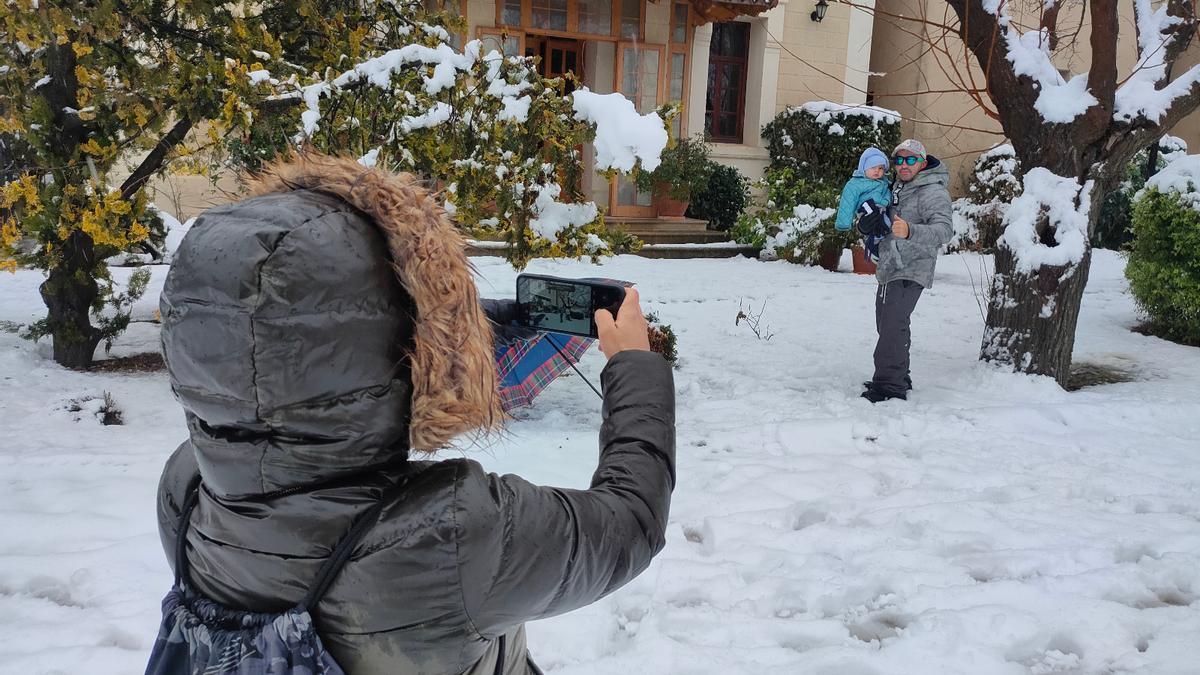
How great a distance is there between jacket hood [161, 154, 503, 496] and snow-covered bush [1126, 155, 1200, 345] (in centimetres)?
831

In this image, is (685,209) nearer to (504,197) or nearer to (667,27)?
(667,27)

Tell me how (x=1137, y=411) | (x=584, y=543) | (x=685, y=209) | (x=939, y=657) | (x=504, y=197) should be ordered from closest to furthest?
(x=584, y=543) → (x=939, y=657) → (x=504, y=197) → (x=1137, y=411) → (x=685, y=209)

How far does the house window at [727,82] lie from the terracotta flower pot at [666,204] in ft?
5.55

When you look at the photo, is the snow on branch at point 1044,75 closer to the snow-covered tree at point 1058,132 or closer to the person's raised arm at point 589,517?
the snow-covered tree at point 1058,132

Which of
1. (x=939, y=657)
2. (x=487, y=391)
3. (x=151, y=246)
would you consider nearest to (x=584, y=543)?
(x=487, y=391)

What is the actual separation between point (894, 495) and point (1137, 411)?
2.41 meters

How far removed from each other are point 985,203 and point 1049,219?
739cm

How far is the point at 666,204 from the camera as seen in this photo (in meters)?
13.6

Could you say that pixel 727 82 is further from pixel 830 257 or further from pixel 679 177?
pixel 830 257

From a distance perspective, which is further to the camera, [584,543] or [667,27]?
[667,27]

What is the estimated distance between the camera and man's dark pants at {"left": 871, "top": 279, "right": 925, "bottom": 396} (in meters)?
5.82

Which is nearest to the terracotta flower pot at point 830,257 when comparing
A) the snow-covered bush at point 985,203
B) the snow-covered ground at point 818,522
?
the snow-covered bush at point 985,203

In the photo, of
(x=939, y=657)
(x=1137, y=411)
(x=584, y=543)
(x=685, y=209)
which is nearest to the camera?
(x=584, y=543)

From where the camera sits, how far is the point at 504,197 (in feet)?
17.1
